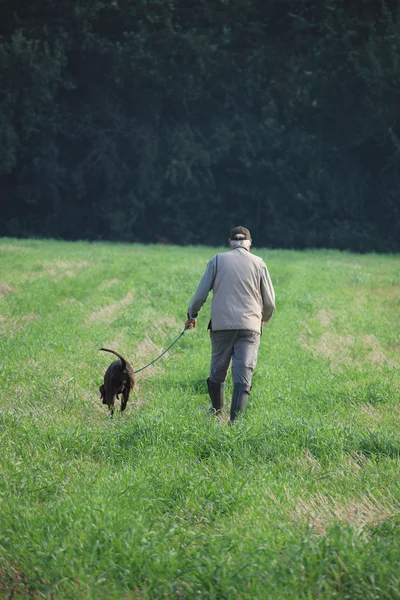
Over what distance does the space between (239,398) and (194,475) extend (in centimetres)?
216

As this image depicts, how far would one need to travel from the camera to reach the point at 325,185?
48000mm

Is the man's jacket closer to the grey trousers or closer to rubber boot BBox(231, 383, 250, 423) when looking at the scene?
the grey trousers

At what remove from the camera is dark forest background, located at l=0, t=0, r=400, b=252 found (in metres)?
47.9

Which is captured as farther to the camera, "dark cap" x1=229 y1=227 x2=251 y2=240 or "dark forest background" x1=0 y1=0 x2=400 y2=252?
"dark forest background" x1=0 y1=0 x2=400 y2=252

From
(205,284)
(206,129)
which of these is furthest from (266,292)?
(206,129)

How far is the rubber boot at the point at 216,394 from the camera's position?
28.1 feet

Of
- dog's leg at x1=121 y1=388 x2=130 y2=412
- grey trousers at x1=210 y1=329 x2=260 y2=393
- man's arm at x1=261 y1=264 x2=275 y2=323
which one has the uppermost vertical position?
man's arm at x1=261 y1=264 x2=275 y2=323

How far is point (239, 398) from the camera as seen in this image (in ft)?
26.8

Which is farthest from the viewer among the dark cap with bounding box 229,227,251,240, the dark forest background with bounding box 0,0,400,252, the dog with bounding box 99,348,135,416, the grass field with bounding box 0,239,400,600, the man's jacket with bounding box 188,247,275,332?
the dark forest background with bounding box 0,0,400,252

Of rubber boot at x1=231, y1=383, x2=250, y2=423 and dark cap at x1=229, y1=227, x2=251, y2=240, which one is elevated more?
dark cap at x1=229, y1=227, x2=251, y2=240

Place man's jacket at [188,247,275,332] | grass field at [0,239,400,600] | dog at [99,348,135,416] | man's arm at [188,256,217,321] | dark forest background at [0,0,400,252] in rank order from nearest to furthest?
grass field at [0,239,400,600] → dog at [99,348,135,416] → man's jacket at [188,247,275,332] → man's arm at [188,256,217,321] → dark forest background at [0,0,400,252]

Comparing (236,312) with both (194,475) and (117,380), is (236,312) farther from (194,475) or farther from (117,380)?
(194,475)

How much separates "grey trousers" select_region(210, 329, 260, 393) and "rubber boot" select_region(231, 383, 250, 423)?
1.5 inches

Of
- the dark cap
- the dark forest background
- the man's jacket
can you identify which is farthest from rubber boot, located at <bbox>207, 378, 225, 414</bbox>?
the dark forest background
